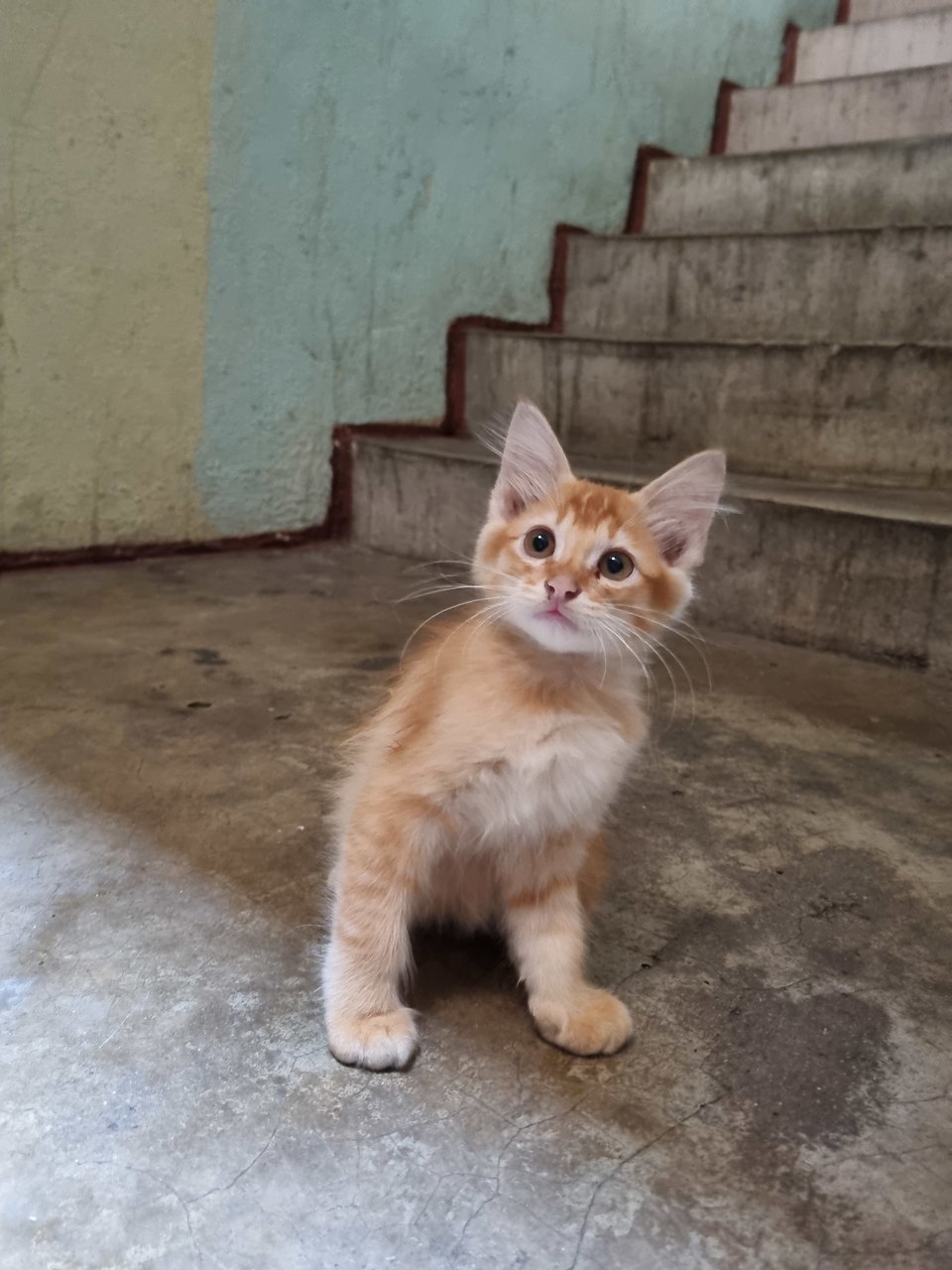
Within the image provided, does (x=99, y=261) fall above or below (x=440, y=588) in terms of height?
above

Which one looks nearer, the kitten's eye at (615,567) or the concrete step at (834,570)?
the kitten's eye at (615,567)

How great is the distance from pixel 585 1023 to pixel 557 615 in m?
0.36

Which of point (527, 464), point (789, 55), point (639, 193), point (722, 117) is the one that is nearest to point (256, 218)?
point (639, 193)

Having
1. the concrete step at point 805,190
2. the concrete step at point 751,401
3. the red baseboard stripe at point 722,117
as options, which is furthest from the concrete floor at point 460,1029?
the red baseboard stripe at point 722,117

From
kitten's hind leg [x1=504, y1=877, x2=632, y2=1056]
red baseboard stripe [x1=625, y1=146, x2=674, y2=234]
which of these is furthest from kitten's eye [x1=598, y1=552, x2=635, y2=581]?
red baseboard stripe [x1=625, y1=146, x2=674, y2=234]

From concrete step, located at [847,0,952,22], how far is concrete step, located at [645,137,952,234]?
1.15 m

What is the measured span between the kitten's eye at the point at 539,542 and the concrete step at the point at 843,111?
239 centimetres

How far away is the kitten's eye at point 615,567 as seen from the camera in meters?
0.88

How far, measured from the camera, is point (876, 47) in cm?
335

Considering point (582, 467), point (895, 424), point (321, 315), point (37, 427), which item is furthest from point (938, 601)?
point (37, 427)

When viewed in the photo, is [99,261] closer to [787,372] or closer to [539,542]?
[787,372]

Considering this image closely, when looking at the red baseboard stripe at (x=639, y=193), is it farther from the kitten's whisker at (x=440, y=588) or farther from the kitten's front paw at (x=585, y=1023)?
the kitten's front paw at (x=585, y=1023)

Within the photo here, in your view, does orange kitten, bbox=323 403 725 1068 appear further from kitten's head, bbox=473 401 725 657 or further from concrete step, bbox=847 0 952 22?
concrete step, bbox=847 0 952 22

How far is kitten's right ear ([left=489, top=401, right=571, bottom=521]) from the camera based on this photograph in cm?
95
